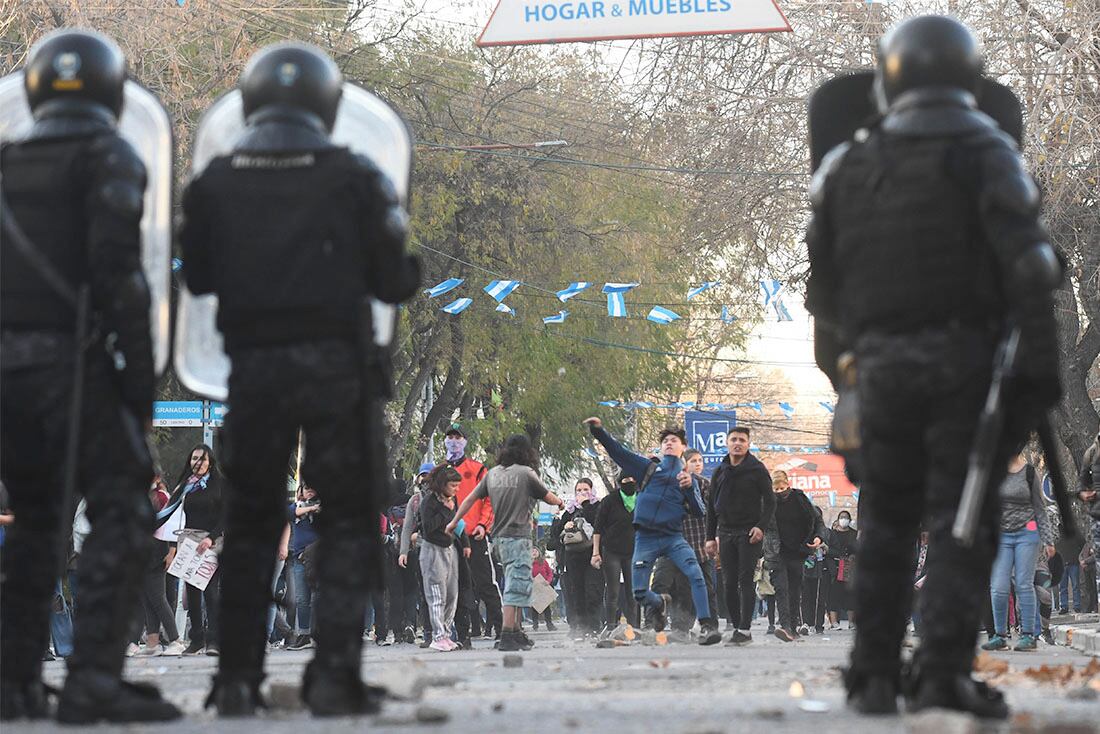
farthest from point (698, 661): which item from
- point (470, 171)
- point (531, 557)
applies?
point (470, 171)

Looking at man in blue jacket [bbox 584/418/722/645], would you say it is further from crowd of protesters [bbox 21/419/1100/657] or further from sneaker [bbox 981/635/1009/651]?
sneaker [bbox 981/635/1009/651]

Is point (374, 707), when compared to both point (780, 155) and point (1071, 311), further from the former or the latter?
point (1071, 311)

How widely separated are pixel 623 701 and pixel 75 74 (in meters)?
2.76

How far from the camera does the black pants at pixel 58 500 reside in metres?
5.77

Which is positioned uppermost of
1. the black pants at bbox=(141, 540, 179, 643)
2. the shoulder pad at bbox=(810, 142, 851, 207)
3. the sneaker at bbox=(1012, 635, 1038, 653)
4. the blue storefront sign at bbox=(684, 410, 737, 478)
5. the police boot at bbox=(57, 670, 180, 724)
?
the blue storefront sign at bbox=(684, 410, 737, 478)

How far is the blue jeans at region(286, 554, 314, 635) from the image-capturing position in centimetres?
1661

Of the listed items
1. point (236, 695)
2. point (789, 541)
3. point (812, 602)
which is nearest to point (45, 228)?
point (236, 695)

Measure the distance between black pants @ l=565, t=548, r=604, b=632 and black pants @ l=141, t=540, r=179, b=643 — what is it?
526 centimetres

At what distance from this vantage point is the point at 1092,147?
18.1 m

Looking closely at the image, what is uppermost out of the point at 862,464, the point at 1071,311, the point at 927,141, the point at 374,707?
the point at 1071,311

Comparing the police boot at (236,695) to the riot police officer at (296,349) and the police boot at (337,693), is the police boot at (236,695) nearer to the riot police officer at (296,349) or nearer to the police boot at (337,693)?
the riot police officer at (296,349)

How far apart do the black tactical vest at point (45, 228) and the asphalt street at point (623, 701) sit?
4.09 ft

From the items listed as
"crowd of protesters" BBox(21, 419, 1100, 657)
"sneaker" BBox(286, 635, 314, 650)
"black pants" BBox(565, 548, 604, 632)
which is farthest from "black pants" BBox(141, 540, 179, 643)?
"black pants" BBox(565, 548, 604, 632)

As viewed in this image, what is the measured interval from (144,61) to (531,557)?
7.99 metres
